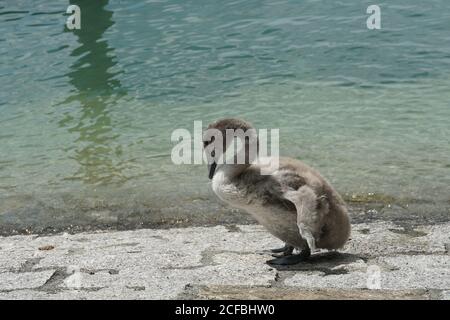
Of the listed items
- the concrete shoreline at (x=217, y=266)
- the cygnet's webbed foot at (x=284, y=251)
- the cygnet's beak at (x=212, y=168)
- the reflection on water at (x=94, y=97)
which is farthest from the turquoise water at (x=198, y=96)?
the cygnet's beak at (x=212, y=168)

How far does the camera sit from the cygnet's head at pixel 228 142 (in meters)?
6.34

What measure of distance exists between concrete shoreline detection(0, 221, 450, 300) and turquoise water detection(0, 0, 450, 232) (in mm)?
1065

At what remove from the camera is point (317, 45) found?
15.6 metres

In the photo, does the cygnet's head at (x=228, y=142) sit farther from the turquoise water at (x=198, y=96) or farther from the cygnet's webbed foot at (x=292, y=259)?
the turquoise water at (x=198, y=96)

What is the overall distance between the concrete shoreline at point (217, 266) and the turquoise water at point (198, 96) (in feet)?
3.49

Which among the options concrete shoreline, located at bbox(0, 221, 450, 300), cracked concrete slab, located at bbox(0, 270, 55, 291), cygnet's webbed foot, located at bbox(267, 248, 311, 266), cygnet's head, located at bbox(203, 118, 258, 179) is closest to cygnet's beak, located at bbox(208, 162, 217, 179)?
cygnet's head, located at bbox(203, 118, 258, 179)

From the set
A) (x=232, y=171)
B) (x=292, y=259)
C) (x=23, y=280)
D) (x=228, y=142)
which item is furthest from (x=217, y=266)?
(x=23, y=280)

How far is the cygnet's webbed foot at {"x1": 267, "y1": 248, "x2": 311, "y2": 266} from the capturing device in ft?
20.9

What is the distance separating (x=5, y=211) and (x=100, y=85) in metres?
5.88

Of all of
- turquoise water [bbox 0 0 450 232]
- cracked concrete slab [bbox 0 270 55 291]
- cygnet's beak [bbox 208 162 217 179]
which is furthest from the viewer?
turquoise water [bbox 0 0 450 232]

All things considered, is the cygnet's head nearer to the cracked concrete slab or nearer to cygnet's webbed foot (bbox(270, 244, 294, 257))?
cygnet's webbed foot (bbox(270, 244, 294, 257))

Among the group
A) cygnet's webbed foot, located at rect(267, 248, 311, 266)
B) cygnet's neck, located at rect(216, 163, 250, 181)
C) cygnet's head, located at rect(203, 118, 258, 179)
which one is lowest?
cygnet's webbed foot, located at rect(267, 248, 311, 266)

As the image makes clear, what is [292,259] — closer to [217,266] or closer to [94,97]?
[217,266]

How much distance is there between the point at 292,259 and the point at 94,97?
28.3 ft
